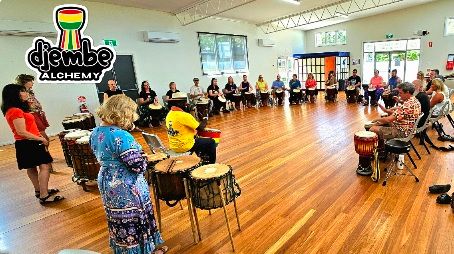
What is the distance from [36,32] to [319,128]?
24.1 feet

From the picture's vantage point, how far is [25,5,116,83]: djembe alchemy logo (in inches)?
269

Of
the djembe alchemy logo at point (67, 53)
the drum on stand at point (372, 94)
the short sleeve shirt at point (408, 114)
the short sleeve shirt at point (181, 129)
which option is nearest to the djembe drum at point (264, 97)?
the drum on stand at point (372, 94)

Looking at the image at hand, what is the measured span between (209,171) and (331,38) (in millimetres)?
15062

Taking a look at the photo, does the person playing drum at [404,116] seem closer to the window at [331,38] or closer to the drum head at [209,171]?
the drum head at [209,171]

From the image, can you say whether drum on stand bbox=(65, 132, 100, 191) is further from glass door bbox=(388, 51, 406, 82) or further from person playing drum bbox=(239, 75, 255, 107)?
glass door bbox=(388, 51, 406, 82)

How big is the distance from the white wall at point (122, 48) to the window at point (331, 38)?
525 centimetres

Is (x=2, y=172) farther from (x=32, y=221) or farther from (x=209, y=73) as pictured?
(x=209, y=73)

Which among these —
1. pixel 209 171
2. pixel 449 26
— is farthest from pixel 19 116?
pixel 449 26

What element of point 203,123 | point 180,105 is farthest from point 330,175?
point 180,105

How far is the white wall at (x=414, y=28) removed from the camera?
11.1 m

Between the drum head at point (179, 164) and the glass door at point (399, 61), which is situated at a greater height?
the glass door at point (399, 61)

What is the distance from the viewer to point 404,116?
3553mm

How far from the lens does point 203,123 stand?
3236 mm

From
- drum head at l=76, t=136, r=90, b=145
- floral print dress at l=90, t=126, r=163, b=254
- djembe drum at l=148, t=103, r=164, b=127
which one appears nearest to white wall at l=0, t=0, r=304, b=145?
djembe drum at l=148, t=103, r=164, b=127
